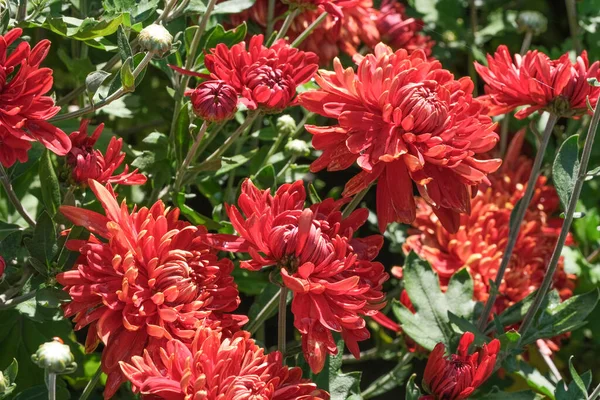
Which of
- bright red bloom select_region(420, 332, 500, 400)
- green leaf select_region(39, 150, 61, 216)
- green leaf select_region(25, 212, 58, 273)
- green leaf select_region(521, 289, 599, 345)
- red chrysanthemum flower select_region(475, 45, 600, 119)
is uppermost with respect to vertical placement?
Answer: red chrysanthemum flower select_region(475, 45, 600, 119)

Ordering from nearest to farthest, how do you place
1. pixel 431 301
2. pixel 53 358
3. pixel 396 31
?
pixel 53 358 → pixel 431 301 → pixel 396 31

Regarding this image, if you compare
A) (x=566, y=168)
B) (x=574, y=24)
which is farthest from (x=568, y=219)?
(x=574, y=24)

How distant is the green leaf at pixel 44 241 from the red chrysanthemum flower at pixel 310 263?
18cm

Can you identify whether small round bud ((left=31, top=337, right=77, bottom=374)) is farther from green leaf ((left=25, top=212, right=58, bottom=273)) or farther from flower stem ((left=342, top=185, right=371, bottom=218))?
flower stem ((left=342, top=185, right=371, bottom=218))

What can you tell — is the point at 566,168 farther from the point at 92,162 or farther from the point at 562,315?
the point at 92,162

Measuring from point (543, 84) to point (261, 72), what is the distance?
32cm

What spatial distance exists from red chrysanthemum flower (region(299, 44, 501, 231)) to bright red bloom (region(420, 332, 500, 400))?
0.53 ft

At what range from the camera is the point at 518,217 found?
41.9 inches

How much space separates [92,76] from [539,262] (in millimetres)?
717

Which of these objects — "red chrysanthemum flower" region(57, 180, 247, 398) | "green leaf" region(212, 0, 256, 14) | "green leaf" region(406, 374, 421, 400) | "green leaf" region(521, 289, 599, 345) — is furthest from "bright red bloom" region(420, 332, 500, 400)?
"green leaf" region(212, 0, 256, 14)

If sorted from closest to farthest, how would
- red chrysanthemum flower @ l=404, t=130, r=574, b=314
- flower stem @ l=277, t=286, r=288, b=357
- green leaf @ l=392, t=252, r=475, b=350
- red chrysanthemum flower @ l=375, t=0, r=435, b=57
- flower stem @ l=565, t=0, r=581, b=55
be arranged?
flower stem @ l=277, t=286, r=288, b=357, green leaf @ l=392, t=252, r=475, b=350, red chrysanthemum flower @ l=404, t=130, r=574, b=314, red chrysanthemum flower @ l=375, t=0, r=435, b=57, flower stem @ l=565, t=0, r=581, b=55

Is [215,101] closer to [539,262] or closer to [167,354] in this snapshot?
[167,354]

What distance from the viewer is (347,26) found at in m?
1.32

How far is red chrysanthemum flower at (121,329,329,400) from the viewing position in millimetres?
747
